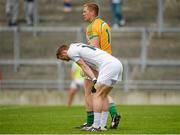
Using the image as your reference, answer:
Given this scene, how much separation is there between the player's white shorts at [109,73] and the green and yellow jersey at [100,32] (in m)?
0.88

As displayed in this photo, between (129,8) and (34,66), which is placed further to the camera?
(129,8)

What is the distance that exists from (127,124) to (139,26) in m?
15.6

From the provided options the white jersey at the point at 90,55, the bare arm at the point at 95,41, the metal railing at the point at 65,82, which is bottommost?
the metal railing at the point at 65,82

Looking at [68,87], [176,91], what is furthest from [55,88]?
[176,91]

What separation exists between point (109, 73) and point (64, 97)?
1355 centimetres

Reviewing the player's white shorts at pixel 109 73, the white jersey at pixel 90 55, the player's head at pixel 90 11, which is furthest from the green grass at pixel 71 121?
the player's head at pixel 90 11

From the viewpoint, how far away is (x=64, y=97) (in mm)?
30031

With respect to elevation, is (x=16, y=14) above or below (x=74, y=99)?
above

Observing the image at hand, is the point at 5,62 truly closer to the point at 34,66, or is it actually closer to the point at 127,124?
the point at 34,66

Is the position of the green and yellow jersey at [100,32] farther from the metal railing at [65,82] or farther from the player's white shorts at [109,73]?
the metal railing at [65,82]

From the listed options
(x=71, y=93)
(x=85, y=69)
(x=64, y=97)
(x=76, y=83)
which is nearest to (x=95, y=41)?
(x=85, y=69)

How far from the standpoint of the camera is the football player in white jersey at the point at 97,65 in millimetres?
16531

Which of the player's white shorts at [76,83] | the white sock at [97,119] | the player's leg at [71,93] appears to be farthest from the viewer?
the player's white shorts at [76,83]

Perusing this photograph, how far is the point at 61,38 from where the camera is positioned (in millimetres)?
32125
